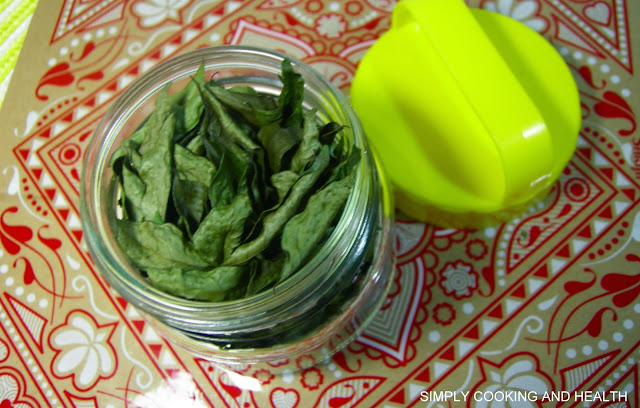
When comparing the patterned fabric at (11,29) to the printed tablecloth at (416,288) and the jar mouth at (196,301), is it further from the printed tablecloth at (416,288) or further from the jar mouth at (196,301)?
the jar mouth at (196,301)

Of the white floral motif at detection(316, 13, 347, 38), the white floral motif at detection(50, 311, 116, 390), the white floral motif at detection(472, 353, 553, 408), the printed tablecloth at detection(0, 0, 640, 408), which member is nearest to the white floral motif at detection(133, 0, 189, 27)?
the printed tablecloth at detection(0, 0, 640, 408)

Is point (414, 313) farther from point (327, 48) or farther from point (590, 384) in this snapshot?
point (327, 48)

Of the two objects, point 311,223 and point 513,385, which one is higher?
point 311,223

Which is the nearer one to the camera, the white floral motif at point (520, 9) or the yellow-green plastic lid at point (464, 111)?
the yellow-green plastic lid at point (464, 111)

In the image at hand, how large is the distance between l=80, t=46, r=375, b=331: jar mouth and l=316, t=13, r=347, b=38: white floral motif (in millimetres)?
169

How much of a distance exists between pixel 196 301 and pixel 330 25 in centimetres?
35

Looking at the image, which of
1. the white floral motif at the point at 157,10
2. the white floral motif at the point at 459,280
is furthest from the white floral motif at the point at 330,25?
the white floral motif at the point at 459,280

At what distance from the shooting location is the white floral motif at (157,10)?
587mm

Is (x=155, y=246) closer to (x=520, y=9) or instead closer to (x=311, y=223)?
(x=311, y=223)

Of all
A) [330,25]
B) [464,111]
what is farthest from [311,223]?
[330,25]

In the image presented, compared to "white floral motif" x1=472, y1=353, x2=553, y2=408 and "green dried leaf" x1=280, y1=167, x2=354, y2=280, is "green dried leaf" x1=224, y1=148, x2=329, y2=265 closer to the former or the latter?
"green dried leaf" x1=280, y1=167, x2=354, y2=280

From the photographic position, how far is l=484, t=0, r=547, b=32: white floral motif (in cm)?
56

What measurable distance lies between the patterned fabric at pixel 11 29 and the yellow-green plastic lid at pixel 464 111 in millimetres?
361

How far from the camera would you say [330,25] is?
0.57 m
